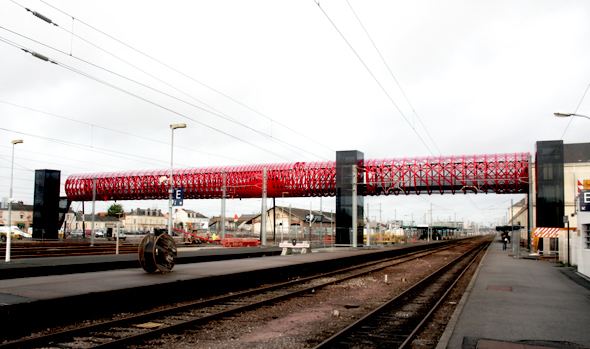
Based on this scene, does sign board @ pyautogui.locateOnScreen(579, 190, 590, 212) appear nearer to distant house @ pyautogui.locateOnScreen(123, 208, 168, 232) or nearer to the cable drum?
the cable drum

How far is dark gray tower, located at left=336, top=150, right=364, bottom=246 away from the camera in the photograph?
168 ft

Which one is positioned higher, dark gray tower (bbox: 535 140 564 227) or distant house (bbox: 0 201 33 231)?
dark gray tower (bbox: 535 140 564 227)

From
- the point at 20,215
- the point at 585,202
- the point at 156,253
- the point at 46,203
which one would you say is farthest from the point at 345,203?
the point at 20,215

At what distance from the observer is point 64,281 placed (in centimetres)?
1330

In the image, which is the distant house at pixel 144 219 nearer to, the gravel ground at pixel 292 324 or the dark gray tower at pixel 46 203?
the dark gray tower at pixel 46 203

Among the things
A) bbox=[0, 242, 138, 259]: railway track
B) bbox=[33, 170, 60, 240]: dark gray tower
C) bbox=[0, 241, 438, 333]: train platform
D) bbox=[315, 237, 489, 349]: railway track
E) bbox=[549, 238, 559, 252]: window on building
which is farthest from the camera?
bbox=[33, 170, 60, 240]: dark gray tower

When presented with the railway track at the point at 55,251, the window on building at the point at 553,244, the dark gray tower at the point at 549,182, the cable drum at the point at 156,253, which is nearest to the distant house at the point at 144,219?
the railway track at the point at 55,251

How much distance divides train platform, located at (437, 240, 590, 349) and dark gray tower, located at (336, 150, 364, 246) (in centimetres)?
3279

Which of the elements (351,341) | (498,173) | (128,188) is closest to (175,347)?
(351,341)

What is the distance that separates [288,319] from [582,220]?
1569 cm

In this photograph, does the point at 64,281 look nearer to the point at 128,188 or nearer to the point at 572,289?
the point at 572,289

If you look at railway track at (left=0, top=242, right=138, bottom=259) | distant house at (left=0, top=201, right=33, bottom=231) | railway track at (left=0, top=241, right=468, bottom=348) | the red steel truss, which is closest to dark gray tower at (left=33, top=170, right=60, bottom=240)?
the red steel truss

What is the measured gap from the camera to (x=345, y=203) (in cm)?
5197

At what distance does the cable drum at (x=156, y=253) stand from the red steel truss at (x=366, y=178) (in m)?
32.3
